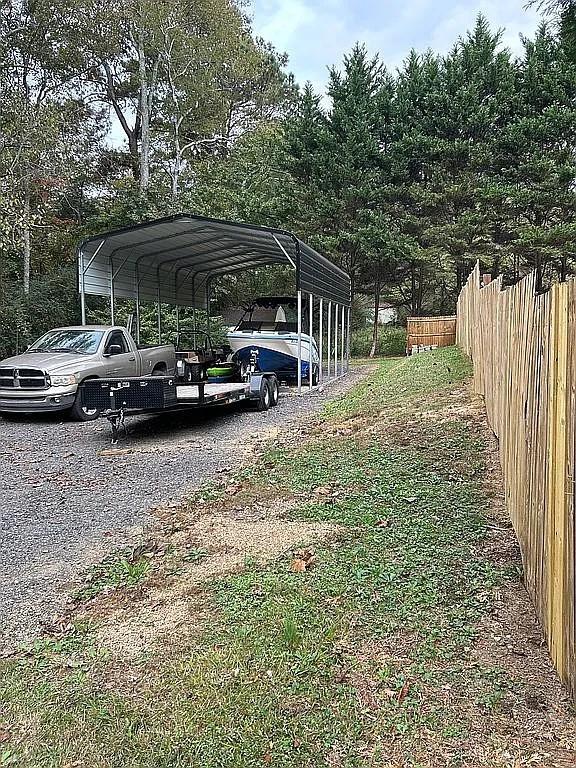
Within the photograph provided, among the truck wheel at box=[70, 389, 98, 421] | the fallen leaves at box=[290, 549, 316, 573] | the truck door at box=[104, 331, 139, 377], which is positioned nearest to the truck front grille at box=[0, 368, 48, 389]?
the truck wheel at box=[70, 389, 98, 421]

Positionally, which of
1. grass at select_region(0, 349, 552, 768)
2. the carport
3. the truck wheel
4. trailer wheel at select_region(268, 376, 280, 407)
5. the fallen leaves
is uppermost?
the carport

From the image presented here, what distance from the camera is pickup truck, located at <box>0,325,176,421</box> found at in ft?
34.2

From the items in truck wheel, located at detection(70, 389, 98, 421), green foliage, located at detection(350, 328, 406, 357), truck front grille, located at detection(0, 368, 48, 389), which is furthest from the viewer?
green foliage, located at detection(350, 328, 406, 357)

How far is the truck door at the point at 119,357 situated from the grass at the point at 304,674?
24.7 feet

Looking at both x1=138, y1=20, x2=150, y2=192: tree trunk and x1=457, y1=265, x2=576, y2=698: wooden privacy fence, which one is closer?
x1=457, y1=265, x2=576, y2=698: wooden privacy fence

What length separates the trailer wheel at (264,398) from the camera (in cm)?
1135

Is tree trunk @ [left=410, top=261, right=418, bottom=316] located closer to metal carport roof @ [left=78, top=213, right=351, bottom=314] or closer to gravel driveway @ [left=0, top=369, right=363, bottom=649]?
metal carport roof @ [left=78, top=213, right=351, bottom=314]

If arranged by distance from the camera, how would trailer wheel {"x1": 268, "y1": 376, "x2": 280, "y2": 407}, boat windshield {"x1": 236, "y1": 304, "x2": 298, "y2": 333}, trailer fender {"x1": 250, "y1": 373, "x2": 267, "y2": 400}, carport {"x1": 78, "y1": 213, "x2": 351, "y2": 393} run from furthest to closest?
boat windshield {"x1": 236, "y1": 304, "x2": 298, "y2": 333} < carport {"x1": 78, "y1": 213, "x2": 351, "y2": 393} < trailer wheel {"x1": 268, "y1": 376, "x2": 280, "y2": 407} < trailer fender {"x1": 250, "y1": 373, "x2": 267, "y2": 400}

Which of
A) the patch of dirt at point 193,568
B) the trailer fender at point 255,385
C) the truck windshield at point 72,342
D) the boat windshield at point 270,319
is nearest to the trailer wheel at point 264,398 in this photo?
the trailer fender at point 255,385

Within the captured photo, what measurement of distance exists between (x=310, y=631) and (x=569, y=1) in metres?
5.85

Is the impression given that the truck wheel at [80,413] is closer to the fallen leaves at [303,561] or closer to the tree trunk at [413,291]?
the fallen leaves at [303,561]

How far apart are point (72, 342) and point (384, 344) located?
18.0 metres

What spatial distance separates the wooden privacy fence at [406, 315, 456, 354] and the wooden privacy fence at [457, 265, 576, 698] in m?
17.6

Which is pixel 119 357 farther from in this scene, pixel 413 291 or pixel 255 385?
pixel 413 291
